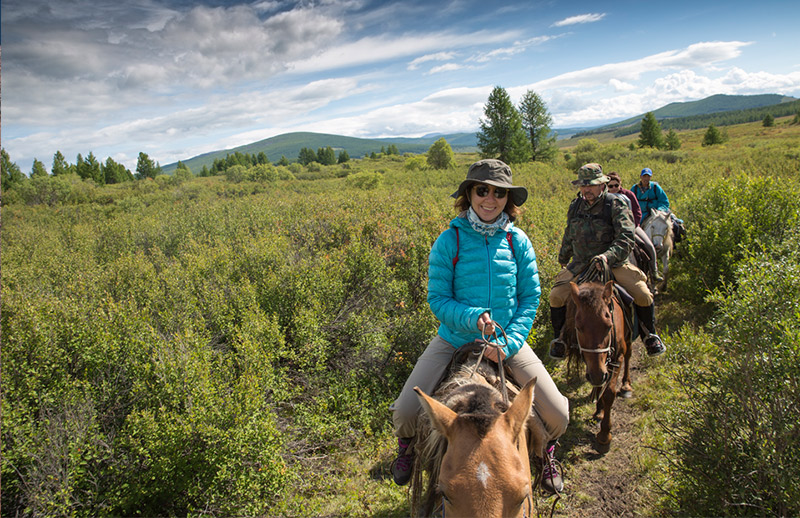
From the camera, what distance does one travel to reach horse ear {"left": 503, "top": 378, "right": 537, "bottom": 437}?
205 cm

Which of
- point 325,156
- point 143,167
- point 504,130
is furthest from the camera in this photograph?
point 325,156

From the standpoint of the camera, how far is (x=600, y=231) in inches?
221

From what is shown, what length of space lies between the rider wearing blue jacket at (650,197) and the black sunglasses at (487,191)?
8215 millimetres

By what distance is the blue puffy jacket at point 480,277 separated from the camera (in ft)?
10.3

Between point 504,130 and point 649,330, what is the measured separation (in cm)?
4053

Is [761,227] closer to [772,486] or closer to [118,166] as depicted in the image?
[772,486]

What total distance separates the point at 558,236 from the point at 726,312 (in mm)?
5552

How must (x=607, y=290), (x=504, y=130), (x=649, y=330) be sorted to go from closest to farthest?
(x=607, y=290)
(x=649, y=330)
(x=504, y=130)

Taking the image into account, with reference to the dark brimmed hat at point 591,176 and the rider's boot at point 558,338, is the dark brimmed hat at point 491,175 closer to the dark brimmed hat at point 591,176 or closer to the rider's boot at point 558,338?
the dark brimmed hat at point 591,176

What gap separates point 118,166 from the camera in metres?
67.1

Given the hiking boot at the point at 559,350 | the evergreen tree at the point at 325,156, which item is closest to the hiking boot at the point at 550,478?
the hiking boot at the point at 559,350

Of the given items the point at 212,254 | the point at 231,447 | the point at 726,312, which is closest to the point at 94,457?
the point at 231,447

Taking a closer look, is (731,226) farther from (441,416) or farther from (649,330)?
(441,416)

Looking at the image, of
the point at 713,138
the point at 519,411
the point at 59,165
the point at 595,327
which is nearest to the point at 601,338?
the point at 595,327
